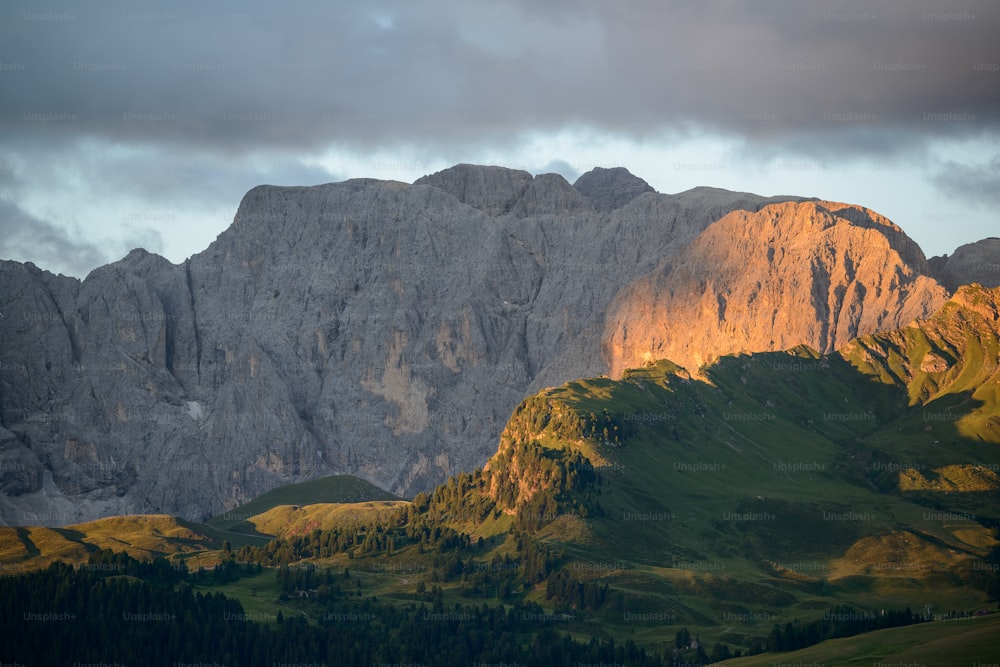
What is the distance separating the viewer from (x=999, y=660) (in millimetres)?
192750

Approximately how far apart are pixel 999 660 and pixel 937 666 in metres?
8.99

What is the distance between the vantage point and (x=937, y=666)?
199875mm
